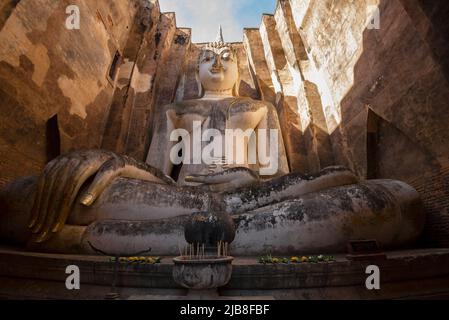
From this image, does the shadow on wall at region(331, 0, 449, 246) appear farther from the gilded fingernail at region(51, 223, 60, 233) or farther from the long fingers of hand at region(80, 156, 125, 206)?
the gilded fingernail at region(51, 223, 60, 233)

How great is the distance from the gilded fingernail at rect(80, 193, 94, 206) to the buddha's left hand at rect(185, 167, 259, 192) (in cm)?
106

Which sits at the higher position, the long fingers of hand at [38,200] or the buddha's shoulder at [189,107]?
the buddha's shoulder at [189,107]

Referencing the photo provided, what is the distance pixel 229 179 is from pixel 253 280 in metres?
1.45

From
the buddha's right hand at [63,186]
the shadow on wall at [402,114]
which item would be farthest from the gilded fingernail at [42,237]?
the shadow on wall at [402,114]

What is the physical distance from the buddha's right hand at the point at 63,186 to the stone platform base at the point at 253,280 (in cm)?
40

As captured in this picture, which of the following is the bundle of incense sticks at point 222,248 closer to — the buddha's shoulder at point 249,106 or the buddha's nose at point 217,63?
the buddha's shoulder at point 249,106

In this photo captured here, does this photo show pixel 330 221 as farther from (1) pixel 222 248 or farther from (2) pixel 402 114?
(2) pixel 402 114

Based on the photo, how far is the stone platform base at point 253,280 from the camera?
173 cm

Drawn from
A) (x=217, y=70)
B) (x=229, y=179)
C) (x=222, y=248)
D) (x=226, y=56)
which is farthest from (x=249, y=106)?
A: (x=222, y=248)

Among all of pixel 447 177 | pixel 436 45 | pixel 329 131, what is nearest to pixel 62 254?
pixel 447 177

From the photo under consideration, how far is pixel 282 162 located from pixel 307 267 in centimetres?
264

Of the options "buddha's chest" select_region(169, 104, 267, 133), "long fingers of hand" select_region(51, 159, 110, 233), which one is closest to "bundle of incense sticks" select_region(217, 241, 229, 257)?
"long fingers of hand" select_region(51, 159, 110, 233)

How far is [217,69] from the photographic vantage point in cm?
482

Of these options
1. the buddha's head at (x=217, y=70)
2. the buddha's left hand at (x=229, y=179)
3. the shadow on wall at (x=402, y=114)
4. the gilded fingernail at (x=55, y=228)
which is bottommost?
the gilded fingernail at (x=55, y=228)
